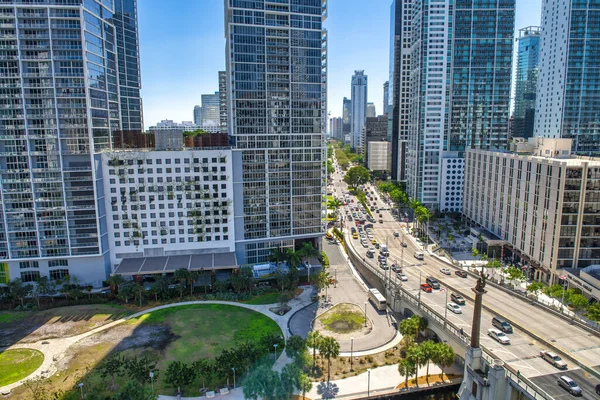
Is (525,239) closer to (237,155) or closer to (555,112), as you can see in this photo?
(237,155)

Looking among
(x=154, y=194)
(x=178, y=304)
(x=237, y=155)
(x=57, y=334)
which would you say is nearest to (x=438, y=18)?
(x=237, y=155)

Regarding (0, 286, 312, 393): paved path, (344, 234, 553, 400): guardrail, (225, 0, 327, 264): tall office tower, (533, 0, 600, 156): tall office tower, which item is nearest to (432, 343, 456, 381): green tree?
(344, 234, 553, 400): guardrail

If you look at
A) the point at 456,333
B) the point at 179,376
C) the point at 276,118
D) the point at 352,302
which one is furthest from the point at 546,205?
the point at 179,376

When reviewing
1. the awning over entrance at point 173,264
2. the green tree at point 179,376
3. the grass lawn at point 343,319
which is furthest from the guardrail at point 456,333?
the green tree at point 179,376

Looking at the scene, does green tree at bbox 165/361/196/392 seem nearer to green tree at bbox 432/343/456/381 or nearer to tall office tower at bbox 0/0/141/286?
green tree at bbox 432/343/456/381

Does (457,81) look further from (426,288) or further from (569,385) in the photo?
(569,385)

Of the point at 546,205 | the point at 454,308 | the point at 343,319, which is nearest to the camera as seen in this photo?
the point at 454,308
